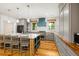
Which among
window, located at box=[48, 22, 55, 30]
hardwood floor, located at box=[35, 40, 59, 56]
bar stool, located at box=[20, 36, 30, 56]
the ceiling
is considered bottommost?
hardwood floor, located at box=[35, 40, 59, 56]

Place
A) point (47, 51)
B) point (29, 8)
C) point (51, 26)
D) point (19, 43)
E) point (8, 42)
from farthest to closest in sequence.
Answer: point (51, 26) < point (29, 8) < point (47, 51) < point (8, 42) < point (19, 43)

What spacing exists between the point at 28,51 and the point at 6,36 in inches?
52.1

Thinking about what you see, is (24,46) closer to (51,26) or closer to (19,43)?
(19,43)

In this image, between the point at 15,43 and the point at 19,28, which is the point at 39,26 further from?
the point at 15,43

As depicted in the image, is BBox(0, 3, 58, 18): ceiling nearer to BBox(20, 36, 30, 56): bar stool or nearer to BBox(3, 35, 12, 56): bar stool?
BBox(3, 35, 12, 56): bar stool

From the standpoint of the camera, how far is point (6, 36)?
5457 millimetres

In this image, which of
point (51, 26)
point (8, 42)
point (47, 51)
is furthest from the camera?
point (51, 26)

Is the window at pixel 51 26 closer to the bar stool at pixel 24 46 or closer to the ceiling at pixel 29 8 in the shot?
the ceiling at pixel 29 8

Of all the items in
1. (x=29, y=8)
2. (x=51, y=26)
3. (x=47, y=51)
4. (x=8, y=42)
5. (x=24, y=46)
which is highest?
(x=29, y=8)

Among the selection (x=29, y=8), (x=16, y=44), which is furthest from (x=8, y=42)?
(x=29, y=8)

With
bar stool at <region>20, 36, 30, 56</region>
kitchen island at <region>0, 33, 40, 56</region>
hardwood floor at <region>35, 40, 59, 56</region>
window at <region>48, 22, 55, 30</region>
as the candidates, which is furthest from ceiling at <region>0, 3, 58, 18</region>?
window at <region>48, 22, 55, 30</region>

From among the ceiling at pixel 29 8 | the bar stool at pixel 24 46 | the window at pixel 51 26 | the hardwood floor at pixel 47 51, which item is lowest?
the hardwood floor at pixel 47 51

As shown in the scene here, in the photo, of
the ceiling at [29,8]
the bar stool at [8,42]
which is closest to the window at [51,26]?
the ceiling at [29,8]

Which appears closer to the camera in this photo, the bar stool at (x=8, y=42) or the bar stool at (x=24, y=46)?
the bar stool at (x=24, y=46)
